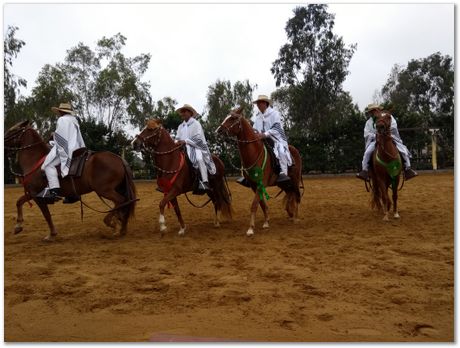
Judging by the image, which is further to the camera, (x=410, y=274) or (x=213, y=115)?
(x=213, y=115)

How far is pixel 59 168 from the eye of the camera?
292 inches

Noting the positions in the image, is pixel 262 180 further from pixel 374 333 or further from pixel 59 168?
pixel 374 333

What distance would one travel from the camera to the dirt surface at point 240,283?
11.4 ft

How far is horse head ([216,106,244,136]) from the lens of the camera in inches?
297

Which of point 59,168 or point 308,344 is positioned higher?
point 59,168

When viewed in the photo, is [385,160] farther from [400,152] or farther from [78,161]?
[78,161]

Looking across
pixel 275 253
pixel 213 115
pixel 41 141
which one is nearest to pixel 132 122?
pixel 213 115

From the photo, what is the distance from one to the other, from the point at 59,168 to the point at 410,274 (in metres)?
6.11

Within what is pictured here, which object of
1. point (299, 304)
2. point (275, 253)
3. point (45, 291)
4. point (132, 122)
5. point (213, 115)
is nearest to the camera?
point (299, 304)

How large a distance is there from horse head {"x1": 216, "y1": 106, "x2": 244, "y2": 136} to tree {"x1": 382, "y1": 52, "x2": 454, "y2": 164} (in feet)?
50.9

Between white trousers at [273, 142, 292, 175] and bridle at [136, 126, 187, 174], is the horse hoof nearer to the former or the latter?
bridle at [136, 126, 187, 174]

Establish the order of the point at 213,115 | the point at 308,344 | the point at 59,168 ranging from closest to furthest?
the point at 308,344 < the point at 59,168 < the point at 213,115

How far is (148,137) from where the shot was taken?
7.63 m

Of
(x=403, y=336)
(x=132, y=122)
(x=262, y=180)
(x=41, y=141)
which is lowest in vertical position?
(x=403, y=336)
